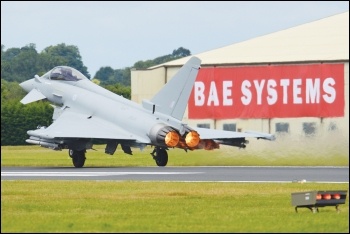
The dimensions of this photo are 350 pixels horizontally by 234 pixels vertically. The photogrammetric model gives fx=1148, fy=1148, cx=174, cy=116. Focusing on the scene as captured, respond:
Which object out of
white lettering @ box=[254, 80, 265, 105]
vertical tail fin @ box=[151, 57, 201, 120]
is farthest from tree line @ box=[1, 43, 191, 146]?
white lettering @ box=[254, 80, 265, 105]

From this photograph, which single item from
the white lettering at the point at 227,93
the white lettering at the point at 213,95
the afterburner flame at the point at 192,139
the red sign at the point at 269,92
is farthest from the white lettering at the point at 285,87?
the afterburner flame at the point at 192,139

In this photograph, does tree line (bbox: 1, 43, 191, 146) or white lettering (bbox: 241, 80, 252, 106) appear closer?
tree line (bbox: 1, 43, 191, 146)

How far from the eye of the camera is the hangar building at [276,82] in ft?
A: 218

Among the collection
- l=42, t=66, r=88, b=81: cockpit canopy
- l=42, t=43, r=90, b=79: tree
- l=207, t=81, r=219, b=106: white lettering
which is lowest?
l=207, t=81, r=219, b=106: white lettering

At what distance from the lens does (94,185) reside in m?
32.0

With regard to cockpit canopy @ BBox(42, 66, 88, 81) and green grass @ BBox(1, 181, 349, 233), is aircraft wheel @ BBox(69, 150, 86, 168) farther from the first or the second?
green grass @ BBox(1, 181, 349, 233)

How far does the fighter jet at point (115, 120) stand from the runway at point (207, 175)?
189cm

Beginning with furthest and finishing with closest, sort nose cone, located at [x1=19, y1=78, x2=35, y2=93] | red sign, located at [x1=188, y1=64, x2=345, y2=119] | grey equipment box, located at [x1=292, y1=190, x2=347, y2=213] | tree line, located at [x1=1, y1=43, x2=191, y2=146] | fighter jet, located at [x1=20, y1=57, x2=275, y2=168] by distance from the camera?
red sign, located at [x1=188, y1=64, x2=345, y2=119], nose cone, located at [x1=19, y1=78, x2=35, y2=93], fighter jet, located at [x1=20, y1=57, x2=275, y2=168], tree line, located at [x1=1, y1=43, x2=191, y2=146], grey equipment box, located at [x1=292, y1=190, x2=347, y2=213]

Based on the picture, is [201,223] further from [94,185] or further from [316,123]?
[316,123]

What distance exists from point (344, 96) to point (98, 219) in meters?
46.3

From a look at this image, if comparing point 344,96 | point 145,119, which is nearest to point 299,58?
point 344,96

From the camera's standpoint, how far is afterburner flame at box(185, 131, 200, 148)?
44594mm

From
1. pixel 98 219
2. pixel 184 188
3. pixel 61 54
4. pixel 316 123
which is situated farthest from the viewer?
pixel 61 54

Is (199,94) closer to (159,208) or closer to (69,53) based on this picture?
(69,53)
